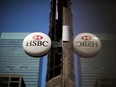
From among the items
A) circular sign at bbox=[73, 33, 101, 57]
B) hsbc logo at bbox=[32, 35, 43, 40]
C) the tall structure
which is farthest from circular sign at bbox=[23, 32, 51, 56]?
circular sign at bbox=[73, 33, 101, 57]

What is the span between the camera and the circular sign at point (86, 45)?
3759mm

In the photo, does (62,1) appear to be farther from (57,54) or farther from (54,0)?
(57,54)

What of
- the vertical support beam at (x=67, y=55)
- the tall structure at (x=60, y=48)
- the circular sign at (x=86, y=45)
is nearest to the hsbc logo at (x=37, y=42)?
the tall structure at (x=60, y=48)

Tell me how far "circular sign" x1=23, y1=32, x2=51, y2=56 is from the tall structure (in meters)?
0.13

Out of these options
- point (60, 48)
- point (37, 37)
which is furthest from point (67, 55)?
point (37, 37)

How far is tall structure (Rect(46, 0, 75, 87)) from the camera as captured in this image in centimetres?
337

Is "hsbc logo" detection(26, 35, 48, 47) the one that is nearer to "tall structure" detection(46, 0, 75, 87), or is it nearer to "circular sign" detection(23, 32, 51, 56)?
"circular sign" detection(23, 32, 51, 56)

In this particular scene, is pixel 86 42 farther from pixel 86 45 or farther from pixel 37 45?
pixel 37 45

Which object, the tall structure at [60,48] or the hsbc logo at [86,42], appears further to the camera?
the hsbc logo at [86,42]

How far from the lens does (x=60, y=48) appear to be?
12.5 ft

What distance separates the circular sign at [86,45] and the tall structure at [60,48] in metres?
0.13

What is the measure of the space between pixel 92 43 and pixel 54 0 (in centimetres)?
98

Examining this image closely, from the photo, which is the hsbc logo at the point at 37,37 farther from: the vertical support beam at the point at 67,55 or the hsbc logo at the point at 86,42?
the hsbc logo at the point at 86,42

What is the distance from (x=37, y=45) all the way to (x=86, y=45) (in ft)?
2.25
